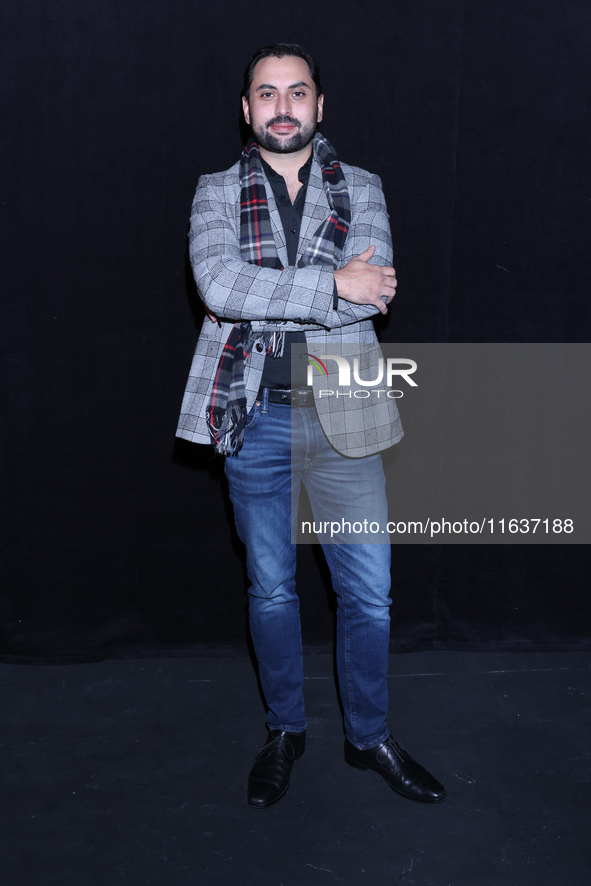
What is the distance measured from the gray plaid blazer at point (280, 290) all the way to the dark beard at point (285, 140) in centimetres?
9

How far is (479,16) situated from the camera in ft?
8.63

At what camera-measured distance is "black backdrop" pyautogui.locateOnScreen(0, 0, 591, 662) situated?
102 inches

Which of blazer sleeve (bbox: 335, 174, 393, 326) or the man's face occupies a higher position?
the man's face

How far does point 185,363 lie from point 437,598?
1270mm

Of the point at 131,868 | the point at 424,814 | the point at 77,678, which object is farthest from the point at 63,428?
the point at 424,814

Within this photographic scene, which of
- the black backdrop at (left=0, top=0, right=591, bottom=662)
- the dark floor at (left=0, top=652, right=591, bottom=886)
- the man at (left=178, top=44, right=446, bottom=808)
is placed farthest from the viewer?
the black backdrop at (left=0, top=0, right=591, bottom=662)

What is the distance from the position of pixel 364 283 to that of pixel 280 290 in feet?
0.69

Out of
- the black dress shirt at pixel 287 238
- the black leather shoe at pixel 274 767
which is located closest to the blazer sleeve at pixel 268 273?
the black dress shirt at pixel 287 238

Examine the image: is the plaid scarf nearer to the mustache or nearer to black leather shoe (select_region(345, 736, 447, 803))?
the mustache

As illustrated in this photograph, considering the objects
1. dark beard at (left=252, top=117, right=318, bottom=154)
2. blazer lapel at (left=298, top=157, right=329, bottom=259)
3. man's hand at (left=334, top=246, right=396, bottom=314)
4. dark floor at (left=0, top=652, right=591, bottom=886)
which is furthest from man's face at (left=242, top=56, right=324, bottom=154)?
dark floor at (left=0, top=652, right=591, bottom=886)

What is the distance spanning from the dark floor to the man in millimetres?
121

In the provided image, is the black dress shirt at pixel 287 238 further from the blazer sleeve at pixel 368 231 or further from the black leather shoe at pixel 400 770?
the black leather shoe at pixel 400 770

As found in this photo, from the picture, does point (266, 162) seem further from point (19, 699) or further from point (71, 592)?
point (19, 699)

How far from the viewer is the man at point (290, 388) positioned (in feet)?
6.66
